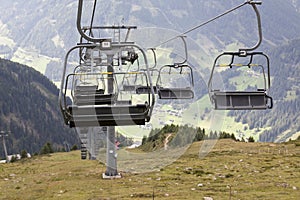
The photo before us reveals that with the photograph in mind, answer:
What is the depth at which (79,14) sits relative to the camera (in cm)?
566

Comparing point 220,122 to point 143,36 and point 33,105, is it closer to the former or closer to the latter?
point 143,36

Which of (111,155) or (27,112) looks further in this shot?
(27,112)

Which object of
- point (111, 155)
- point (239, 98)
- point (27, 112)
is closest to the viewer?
point (239, 98)

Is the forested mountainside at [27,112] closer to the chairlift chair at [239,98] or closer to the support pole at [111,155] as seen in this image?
the support pole at [111,155]

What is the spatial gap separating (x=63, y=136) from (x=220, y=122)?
448 feet

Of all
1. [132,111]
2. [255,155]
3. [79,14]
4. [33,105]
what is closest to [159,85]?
[132,111]

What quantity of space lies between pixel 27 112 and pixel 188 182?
141415 mm

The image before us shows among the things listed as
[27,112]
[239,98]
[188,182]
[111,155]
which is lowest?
[188,182]

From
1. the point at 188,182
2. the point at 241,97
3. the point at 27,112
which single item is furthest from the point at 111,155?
the point at 27,112

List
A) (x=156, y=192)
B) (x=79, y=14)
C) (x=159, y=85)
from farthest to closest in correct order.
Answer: (x=156, y=192) → (x=159, y=85) → (x=79, y=14)

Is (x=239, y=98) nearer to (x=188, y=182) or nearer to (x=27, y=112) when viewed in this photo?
(x=188, y=182)

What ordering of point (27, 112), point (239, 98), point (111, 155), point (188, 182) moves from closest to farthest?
point (239, 98) < point (188, 182) < point (111, 155) < point (27, 112)

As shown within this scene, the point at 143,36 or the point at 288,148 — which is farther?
the point at 288,148

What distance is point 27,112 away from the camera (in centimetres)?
15762
